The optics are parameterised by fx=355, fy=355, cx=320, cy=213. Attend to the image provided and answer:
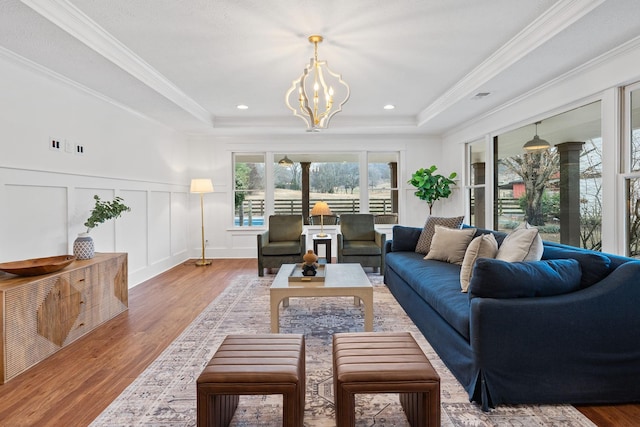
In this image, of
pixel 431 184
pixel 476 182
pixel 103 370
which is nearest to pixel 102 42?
pixel 103 370

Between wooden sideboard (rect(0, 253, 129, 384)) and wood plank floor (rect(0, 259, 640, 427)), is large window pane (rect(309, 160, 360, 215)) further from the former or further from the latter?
wooden sideboard (rect(0, 253, 129, 384))

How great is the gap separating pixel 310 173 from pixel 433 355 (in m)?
5.32

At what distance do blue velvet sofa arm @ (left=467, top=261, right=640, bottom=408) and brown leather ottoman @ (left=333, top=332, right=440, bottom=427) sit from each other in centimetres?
47

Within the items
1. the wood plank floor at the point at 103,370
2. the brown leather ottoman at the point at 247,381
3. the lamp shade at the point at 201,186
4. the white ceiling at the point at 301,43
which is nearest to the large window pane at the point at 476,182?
the white ceiling at the point at 301,43

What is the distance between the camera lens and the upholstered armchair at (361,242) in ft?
17.1

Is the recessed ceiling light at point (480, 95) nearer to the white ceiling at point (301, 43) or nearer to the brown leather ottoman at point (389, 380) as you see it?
the white ceiling at point (301, 43)

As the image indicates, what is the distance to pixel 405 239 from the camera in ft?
14.9

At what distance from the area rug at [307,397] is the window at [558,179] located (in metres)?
2.12

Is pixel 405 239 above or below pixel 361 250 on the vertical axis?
above

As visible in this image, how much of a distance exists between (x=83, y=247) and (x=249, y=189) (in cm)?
392

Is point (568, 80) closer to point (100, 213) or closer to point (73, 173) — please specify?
point (100, 213)

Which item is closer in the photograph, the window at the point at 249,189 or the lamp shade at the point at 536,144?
the lamp shade at the point at 536,144

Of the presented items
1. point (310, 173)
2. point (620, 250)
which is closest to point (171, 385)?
point (620, 250)

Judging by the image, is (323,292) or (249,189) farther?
(249,189)
